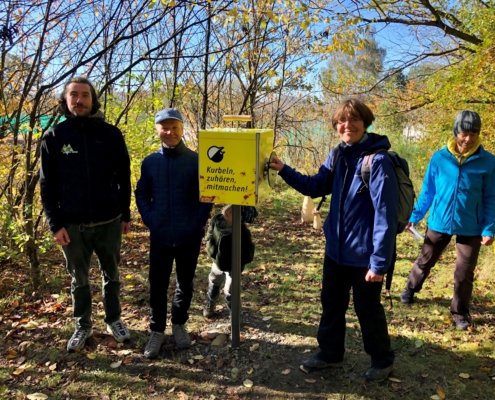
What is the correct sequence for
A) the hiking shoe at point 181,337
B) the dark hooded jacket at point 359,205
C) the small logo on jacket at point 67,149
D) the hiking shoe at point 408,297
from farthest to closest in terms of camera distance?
the hiking shoe at point 408,297 → the hiking shoe at point 181,337 → the small logo on jacket at point 67,149 → the dark hooded jacket at point 359,205

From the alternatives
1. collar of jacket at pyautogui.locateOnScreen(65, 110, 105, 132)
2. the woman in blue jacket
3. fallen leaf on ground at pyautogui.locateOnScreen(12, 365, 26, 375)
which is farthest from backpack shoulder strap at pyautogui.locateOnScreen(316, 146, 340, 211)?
fallen leaf on ground at pyautogui.locateOnScreen(12, 365, 26, 375)

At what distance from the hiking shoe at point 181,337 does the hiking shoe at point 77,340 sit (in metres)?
0.74

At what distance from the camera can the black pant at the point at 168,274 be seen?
2865mm

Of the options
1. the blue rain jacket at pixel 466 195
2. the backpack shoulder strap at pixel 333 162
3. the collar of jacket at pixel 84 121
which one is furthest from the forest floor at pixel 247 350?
the collar of jacket at pixel 84 121

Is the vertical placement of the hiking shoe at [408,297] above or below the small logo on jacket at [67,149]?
below

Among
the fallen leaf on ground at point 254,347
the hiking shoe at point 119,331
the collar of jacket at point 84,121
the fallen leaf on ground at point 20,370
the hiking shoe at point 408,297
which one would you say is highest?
the collar of jacket at point 84,121

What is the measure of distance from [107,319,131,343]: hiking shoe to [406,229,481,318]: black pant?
2896 millimetres

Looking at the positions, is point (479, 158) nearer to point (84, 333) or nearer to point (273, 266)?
point (273, 266)

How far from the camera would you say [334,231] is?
8.34 ft

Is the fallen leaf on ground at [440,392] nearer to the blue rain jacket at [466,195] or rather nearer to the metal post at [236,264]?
the blue rain jacket at [466,195]

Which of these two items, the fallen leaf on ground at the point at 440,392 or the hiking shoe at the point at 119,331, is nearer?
the fallen leaf on ground at the point at 440,392

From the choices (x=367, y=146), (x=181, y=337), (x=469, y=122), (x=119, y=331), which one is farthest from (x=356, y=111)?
(x=119, y=331)

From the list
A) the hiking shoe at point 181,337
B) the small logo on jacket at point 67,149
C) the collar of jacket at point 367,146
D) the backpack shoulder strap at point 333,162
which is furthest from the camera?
the hiking shoe at point 181,337

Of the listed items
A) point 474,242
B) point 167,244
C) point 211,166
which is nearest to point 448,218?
point 474,242
